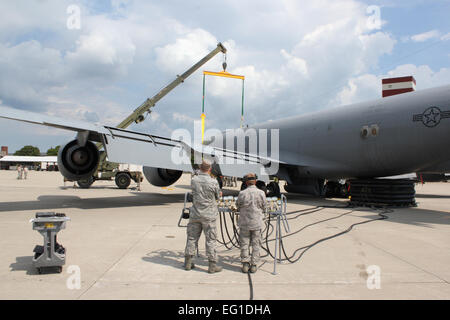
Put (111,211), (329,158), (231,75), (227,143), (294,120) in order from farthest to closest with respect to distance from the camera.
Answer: (231,75), (227,143), (294,120), (329,158), (111,211)

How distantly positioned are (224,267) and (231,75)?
2158cm

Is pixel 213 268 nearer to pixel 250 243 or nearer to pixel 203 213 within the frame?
pixel 250 243

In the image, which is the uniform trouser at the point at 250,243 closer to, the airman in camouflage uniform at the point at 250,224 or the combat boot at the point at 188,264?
the airman in camouflage uniform at the point at 250,224

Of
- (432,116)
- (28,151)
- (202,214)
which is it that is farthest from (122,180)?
(28,151)

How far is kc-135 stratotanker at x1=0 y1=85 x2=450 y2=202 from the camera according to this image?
398 inches

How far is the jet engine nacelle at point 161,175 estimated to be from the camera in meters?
14.5

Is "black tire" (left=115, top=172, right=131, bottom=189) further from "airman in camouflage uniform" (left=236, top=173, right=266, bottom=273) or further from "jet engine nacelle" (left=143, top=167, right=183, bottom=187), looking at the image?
"airman in camouflage uniform" (left=236, top=173, right=266, bottom=273)

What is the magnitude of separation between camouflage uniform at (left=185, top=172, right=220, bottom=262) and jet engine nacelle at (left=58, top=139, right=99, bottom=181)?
8316 millimetres

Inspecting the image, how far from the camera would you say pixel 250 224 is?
14.7ft

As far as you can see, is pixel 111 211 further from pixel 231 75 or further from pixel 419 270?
pixel 231 75

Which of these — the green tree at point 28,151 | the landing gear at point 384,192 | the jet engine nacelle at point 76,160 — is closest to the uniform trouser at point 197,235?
the jet engine nacelle at point 76,160

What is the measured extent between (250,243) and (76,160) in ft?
29.8

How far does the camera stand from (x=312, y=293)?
3594 millimetres

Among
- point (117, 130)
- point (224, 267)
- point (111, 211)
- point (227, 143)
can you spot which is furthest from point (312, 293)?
point (227, 143)
